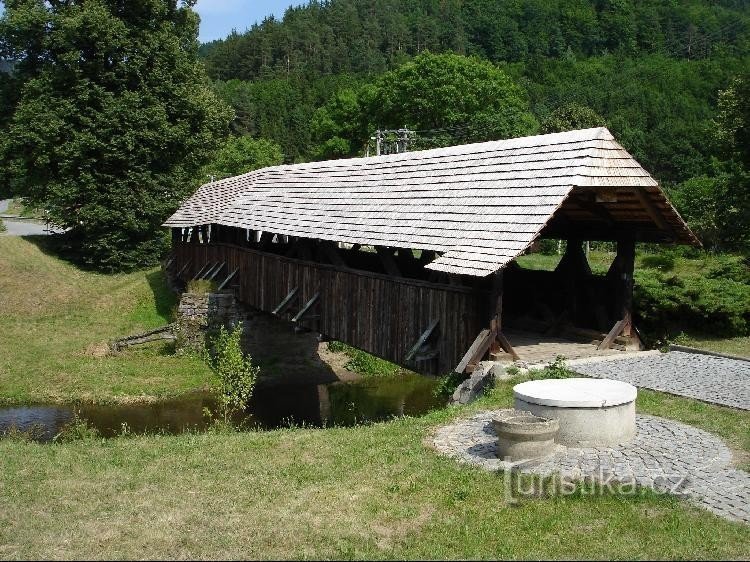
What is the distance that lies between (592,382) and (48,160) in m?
25.4

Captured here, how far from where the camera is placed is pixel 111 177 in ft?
97.1

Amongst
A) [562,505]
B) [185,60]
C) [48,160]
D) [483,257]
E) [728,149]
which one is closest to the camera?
[562,505]

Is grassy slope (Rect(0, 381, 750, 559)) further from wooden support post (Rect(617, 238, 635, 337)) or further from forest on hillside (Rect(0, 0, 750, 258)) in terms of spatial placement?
forest on hillside (Rect(0, 0, 750, 258))

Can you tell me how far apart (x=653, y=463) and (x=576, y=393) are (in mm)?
1192

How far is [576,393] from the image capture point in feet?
27.2

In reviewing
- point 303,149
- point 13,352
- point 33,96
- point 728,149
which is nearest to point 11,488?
point 13,352

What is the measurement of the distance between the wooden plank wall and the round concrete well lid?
2302mm

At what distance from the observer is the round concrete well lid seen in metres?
7.95

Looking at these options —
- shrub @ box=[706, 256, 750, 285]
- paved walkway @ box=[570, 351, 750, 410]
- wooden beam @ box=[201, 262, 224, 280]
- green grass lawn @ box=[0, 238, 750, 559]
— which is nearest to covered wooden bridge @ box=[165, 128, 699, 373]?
paved walkway @ box=[570, 351, 750, 410]

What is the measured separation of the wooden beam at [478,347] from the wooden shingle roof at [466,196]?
128 cm

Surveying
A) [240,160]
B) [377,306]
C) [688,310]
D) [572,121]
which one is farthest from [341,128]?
[688,310]

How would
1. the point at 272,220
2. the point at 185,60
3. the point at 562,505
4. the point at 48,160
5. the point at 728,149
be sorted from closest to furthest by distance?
the point at 562,505 < the point at 272,220 < the point at 728,149 < the point at 48,160 < the point at 185,60

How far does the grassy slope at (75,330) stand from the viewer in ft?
64.6

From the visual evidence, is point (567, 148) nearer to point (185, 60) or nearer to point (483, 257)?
point (483, 257)
